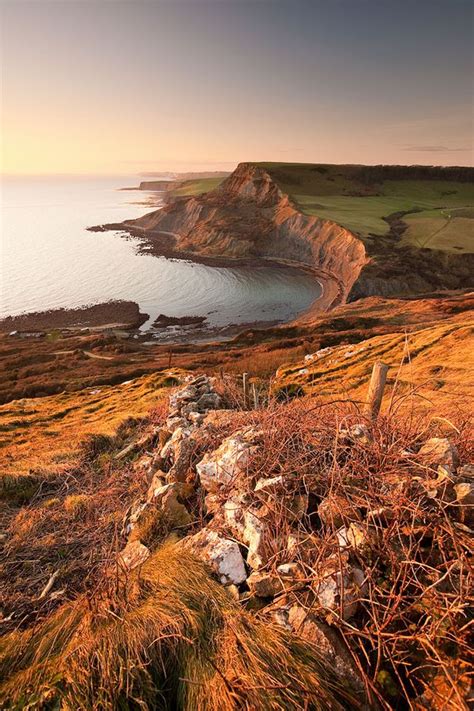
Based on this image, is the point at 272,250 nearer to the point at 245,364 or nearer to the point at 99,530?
the point at 245,364

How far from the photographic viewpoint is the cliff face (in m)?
85.2

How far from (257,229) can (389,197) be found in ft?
172

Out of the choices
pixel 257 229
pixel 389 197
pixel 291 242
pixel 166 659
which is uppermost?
pixel 389 197

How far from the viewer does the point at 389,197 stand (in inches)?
4998

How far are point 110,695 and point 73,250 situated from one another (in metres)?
130

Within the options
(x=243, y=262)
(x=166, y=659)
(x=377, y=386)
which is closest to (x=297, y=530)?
(x=166, y=659)

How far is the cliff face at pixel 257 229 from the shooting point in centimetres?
8525

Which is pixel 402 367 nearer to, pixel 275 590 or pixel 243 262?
pixel 275 590

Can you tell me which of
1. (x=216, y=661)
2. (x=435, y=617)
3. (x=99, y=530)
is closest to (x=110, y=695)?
(x=216, y=661)

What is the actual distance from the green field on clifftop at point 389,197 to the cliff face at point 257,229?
14.0 feet

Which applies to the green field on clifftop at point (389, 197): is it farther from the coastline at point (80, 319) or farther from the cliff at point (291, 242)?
the coastline at point (80, 319)

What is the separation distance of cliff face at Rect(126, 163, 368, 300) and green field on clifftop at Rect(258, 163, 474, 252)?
169 inches

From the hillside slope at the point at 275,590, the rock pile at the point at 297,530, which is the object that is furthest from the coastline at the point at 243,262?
the hillside slope at the point at 275,590

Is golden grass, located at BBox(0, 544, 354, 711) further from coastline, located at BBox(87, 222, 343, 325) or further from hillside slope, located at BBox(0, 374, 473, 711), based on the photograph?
coastline, located at BBox(87, 222, 343, 325)
